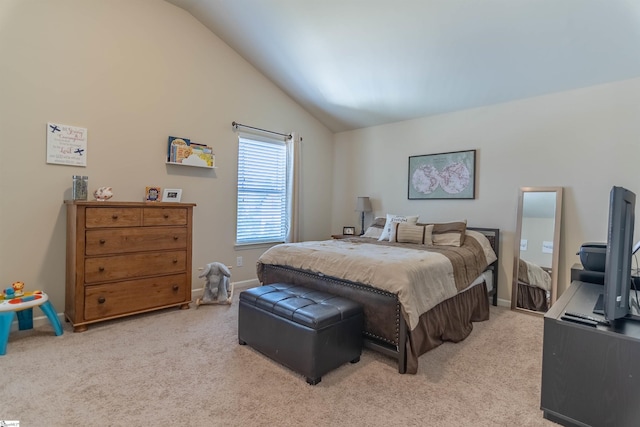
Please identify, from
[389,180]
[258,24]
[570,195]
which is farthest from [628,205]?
[258,24]

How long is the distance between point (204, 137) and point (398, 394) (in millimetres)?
3290

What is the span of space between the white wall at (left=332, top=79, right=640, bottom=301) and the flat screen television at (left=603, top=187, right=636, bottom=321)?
193cm

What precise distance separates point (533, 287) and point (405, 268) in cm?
214

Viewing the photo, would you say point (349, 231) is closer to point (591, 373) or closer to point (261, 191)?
point (261, 191)

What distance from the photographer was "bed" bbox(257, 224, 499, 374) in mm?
2152

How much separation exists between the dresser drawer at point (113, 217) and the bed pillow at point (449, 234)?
3011 millimetres

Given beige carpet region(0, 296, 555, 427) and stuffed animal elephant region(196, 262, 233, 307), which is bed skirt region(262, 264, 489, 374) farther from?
stuffed animal elephant region(196, 262, 233, 307)

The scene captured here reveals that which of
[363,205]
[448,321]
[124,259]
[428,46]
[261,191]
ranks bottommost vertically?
[448,321]

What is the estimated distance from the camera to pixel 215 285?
3.56m

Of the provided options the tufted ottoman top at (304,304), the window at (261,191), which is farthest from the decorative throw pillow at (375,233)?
the tufted ottoman top at (304,304)

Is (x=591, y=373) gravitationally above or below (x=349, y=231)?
below

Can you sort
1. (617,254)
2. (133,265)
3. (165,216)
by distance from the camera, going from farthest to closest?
1. (165,216)
2. (133,265)
3. (617,254)

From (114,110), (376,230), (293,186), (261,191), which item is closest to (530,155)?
(376,230)

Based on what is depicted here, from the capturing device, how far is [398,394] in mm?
1897
